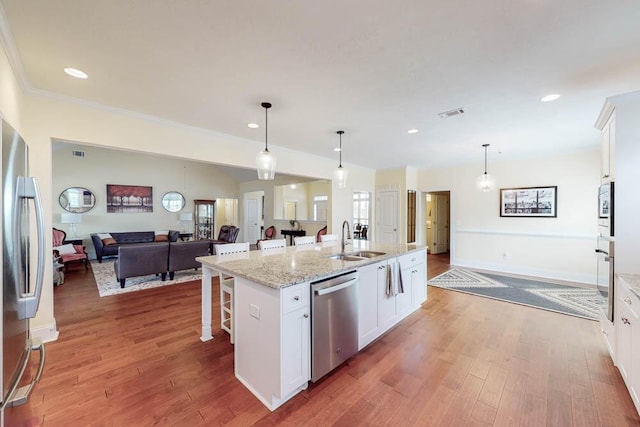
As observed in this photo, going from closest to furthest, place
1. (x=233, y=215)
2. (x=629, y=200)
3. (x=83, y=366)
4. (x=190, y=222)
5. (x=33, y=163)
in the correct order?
1. (x=629, y=200)
2. (x=83, y=366)
3. (x=33, y=163)
4. (x=190, y=222)
5. (x=233, y=215)

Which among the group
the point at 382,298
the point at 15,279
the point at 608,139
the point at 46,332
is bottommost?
the point at 46,332

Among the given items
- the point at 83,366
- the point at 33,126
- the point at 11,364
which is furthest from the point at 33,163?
the point at 11,364

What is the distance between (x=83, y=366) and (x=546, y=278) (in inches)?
291

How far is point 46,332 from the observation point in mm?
2730

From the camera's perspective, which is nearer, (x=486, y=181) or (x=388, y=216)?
(x=486, y=181)

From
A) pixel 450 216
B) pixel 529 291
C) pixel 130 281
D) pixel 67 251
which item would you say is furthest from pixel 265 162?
pixel 67 251

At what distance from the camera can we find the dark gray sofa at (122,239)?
684cm

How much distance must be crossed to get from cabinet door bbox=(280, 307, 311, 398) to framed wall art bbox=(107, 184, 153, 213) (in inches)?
331

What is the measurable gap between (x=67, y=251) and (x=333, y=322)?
714cm

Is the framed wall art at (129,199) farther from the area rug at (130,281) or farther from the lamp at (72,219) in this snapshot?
the area rug at (130,281)

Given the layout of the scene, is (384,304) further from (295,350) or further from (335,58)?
(335,58)

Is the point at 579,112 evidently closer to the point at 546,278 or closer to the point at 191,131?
the point at 546,278

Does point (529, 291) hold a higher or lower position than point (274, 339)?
lower

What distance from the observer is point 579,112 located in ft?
10.3
